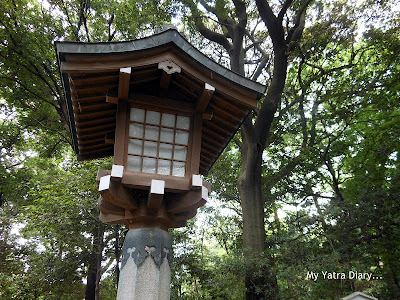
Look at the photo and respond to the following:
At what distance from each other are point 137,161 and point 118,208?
0.66 meters

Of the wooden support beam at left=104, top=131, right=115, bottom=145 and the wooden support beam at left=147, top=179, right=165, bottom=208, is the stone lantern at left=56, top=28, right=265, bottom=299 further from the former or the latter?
the wooden support beam at left=104, top=131, right=115, bottom=145

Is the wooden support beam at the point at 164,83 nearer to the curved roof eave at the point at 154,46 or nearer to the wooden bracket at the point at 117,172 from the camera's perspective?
the curved roof eave at the point at 154,46

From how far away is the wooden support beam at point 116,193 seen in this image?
10.1 feet

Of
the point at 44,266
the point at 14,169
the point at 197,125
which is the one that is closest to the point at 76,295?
the point at 44,266

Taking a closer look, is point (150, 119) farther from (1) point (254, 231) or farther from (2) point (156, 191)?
(1) point (254, 231)

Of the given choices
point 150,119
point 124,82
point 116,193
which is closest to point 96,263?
point 116,193

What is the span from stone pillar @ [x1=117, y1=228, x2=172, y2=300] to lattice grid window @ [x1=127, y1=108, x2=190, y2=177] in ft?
2.45

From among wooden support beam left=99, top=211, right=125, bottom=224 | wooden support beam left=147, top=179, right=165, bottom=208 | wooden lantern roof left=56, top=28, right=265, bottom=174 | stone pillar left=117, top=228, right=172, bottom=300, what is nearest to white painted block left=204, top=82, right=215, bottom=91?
wooden lantern roof left=56, top=28, right=265, bottom=174

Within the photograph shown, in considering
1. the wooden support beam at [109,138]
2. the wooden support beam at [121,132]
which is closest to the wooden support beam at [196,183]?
the wooden support beam at [121,132]

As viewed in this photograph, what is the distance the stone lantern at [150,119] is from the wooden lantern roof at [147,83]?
0.01 meters

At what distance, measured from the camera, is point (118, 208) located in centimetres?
359

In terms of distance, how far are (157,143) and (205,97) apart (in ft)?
2.56

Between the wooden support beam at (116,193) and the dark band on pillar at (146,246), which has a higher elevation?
the wooden support beam at (116,193)

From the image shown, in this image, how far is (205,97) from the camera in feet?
11.5
